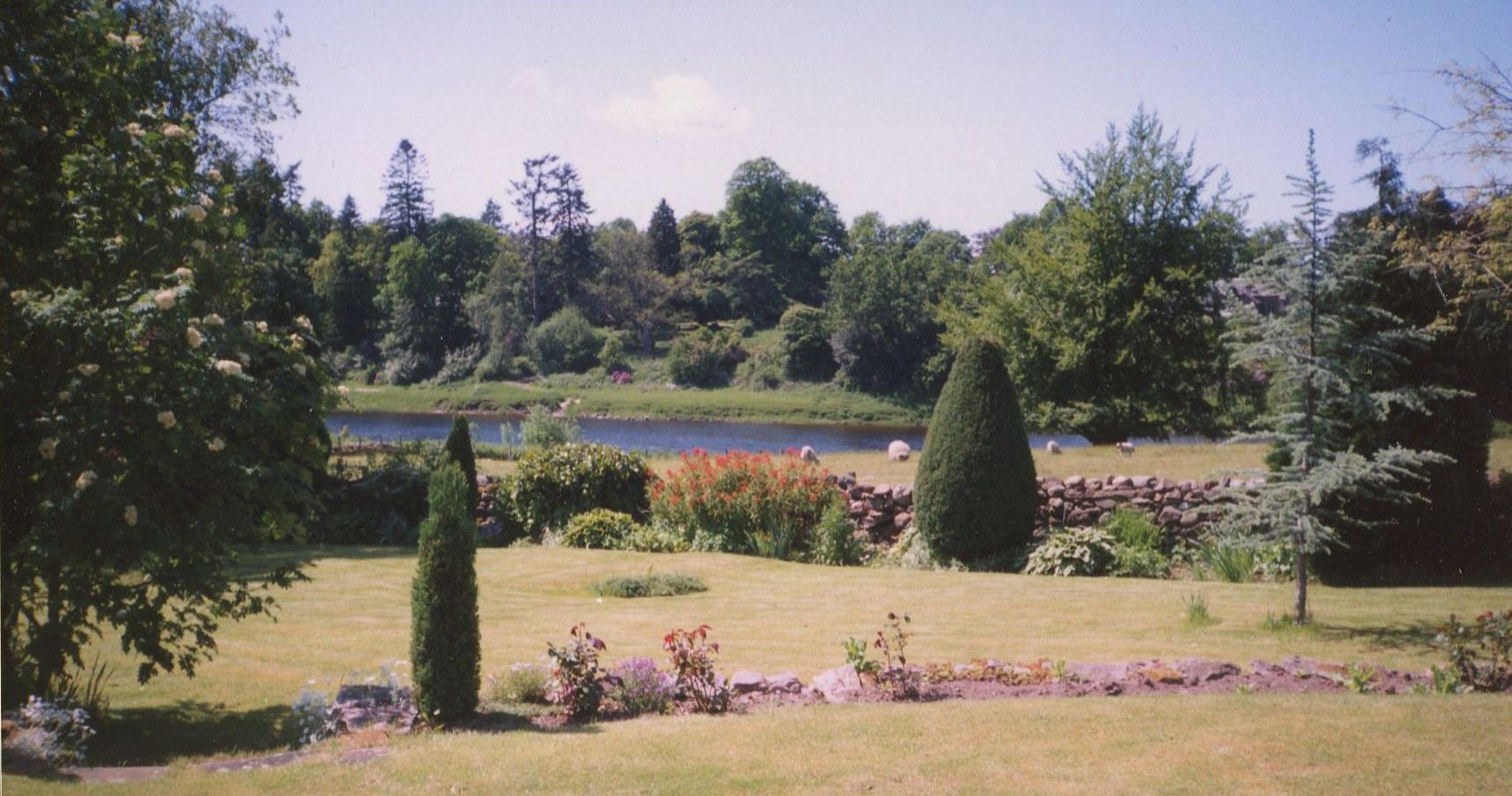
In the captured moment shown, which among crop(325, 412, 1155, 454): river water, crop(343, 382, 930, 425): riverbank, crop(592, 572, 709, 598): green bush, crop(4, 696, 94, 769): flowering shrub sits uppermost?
crop(343, 382, 930, 425): riverbank

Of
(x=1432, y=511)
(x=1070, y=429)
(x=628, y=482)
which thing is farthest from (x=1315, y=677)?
(x=1070, y=429)

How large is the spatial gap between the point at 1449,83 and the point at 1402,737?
10009mm

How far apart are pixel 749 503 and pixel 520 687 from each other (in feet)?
27.8

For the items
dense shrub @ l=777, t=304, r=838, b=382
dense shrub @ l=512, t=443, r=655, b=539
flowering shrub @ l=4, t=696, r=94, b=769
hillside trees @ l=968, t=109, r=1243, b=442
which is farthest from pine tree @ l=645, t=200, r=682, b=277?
flowering shrub @ l=4, t=696, r=94, b=769

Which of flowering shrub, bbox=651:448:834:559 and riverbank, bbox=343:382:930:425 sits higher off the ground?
riverbank, bbox=343:382:930:425

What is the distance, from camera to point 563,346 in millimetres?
60656

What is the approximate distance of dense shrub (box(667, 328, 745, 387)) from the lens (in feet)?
190

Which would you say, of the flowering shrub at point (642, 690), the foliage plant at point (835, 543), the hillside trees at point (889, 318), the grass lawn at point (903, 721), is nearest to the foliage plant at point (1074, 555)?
the grass lawn at point (903, 721)

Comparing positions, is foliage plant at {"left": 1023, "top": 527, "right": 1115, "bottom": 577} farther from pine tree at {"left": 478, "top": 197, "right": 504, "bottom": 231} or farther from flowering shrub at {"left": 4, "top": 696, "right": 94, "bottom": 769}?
→ pine tree at {"left": 478, "top": 197, "right": 504, "bottom": 231}

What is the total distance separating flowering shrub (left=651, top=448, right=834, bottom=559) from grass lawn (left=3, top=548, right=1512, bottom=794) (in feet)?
13.4

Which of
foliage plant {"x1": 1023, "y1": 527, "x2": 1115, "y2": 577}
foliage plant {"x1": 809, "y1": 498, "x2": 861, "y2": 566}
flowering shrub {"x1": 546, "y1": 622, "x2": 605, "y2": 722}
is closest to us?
flowering shrub {"x1": 546, "y1": 622, "x2": 605, "y2": 722}

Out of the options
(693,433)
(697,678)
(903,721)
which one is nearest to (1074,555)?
(903,721)

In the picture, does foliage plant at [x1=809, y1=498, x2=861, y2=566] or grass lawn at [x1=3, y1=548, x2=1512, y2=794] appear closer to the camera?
grass lawn at [x1=3, y1=548, x2=1512, y2=794]

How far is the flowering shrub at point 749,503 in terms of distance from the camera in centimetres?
1569
